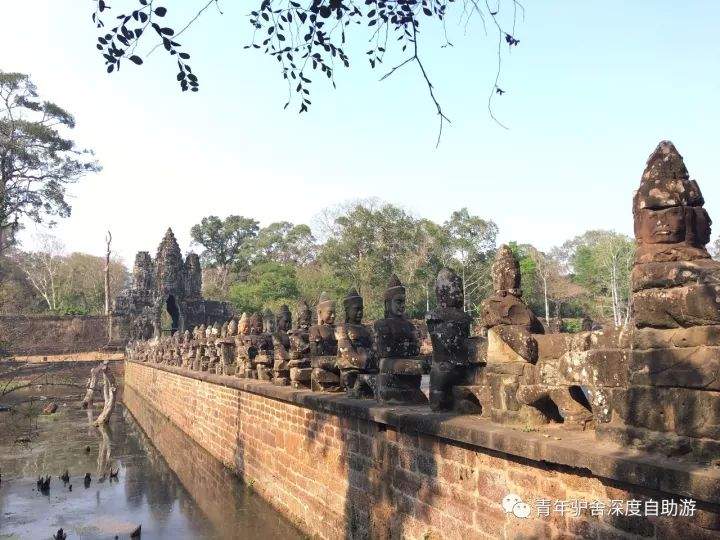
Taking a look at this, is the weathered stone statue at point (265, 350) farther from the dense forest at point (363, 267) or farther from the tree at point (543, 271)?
the tree at point (543, 271)

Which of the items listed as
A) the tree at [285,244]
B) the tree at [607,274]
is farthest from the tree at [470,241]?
the tree at [285,244]

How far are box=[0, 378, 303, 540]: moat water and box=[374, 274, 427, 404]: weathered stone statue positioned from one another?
8.33 feet

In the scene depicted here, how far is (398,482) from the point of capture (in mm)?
5188

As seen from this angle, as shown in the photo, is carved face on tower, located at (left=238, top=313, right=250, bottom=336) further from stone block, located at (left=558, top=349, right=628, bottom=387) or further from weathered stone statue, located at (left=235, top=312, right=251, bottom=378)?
stone block, located at (left=558, top=349, right=628, bottom=387)

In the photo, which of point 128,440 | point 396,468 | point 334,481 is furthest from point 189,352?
point 396,468

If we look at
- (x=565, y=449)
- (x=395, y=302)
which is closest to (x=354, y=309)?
(x=395, y=302)

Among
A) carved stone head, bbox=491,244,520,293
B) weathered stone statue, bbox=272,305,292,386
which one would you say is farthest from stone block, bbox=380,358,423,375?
weathered stone statue, bbox=272,305,292,386

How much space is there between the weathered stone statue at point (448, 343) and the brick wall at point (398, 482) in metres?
0.37

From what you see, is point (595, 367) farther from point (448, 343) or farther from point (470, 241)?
point (470, 241)

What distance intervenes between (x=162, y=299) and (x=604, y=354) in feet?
119

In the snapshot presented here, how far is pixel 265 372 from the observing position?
9.80 metres

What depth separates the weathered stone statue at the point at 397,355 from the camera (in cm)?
565

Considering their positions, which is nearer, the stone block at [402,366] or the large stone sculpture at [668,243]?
the large stone sculpture at [668,243]

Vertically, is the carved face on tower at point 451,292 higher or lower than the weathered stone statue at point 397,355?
higher
